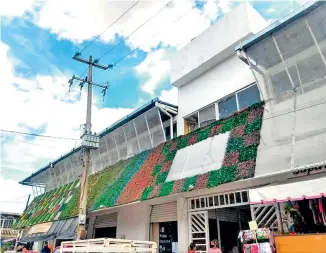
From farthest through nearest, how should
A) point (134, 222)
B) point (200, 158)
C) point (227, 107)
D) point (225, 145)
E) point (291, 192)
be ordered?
1. point (134, 222)
2. point (227, 107)
3. point (200, 158)
4. point (225, 145)
5. point (291, 192)

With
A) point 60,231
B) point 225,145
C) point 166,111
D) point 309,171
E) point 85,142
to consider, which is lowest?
point 60,231

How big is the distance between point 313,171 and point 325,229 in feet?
4.50

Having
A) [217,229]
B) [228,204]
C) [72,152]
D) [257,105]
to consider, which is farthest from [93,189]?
[257,105]

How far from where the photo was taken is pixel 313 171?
23.4ft

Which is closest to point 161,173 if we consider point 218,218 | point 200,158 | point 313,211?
point 200,158

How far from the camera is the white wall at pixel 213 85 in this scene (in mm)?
11623

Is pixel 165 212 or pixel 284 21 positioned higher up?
A: pixel 284 21

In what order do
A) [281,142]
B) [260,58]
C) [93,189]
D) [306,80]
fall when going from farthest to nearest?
[93,189]
[260,58]
[306,80]
[281,142]

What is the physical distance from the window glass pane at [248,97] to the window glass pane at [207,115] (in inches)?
57.3

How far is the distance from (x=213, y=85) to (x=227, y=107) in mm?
1432

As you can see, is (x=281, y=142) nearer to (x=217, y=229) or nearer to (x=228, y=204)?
(x=228, y=204)

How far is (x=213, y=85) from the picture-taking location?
504 inches

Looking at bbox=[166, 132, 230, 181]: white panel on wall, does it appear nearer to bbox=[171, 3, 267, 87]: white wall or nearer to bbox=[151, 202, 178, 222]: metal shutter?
bbox=[151, 202, 178, 222]: metal shutter

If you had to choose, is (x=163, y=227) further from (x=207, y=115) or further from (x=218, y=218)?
(x=207, y=115)
